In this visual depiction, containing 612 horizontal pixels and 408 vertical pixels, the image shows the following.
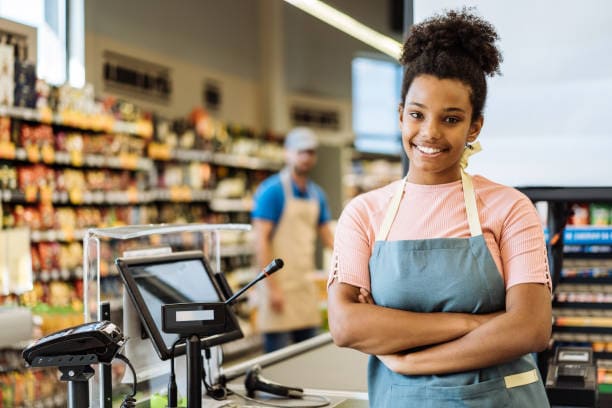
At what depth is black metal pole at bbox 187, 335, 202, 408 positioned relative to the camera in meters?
1.73

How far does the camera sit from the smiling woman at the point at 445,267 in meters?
A: 1.69

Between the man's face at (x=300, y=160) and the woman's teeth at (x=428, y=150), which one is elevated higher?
the man's face at (x=300, y=160)

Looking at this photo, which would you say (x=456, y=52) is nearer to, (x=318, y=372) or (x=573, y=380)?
(x=573, y=380)

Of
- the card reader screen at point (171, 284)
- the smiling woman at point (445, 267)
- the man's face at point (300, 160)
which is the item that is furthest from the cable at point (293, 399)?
the man's face at point (300, 160)

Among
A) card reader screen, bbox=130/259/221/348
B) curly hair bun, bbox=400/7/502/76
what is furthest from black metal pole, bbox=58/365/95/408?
curly hair bun, bbox=400/7/502/76

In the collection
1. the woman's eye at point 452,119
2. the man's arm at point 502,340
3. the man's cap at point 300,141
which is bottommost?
Result: the man's arm at point 502,340

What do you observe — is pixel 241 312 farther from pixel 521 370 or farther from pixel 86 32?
pixel 521 370

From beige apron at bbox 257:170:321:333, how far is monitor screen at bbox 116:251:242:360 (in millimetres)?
3262

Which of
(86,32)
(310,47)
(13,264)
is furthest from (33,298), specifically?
(310,47)

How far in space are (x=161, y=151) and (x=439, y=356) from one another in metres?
6.78

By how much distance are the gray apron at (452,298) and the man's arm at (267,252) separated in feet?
11.8

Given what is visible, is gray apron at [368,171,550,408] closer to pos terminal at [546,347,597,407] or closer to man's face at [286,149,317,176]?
pos terminal at [546,347,597,407]

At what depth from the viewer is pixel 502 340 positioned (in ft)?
5.43

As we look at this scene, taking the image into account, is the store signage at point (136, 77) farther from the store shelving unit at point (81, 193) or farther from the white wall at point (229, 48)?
the store shelving unit at point (81, 193)
